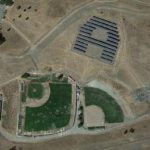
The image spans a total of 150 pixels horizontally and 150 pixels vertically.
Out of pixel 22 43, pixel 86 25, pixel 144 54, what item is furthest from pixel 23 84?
pixel 144 54

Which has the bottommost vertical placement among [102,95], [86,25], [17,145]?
[17,145]

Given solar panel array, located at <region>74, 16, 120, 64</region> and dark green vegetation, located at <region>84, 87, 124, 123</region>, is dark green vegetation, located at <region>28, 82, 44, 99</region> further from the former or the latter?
solar panel array, located at <region>74, 16, 120, 64</region>

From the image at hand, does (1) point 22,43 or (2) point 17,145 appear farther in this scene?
(1) point 22,43

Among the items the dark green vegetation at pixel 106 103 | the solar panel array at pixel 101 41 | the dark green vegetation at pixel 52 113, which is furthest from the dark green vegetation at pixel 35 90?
the solar panel array at pixel 101 41

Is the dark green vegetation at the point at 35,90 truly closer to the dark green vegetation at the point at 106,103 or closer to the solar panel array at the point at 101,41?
the dark green vegetation at the point at 106,103

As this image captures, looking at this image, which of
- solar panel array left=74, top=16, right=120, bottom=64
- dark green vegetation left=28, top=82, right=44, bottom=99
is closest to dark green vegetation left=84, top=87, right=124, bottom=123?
solar panel array left=74, top=16, right=120, bottom=64

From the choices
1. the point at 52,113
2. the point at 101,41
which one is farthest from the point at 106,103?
the point at 101,41

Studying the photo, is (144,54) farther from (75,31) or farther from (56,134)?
(56,134)

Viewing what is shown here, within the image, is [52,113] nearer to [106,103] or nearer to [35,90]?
[35,90]
